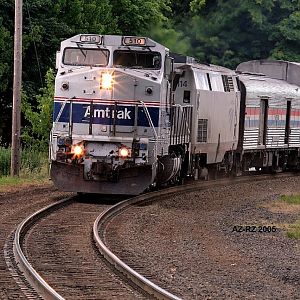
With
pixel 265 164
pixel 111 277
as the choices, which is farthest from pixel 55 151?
pixel 265 164

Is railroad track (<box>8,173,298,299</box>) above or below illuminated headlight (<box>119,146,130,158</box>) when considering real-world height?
below

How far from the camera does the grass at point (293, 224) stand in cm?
1421

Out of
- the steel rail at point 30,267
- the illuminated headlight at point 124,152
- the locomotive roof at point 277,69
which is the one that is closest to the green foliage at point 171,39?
the locomotive roof at point 277,69

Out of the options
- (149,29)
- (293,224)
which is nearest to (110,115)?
(293,224)

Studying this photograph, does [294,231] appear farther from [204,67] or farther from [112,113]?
[204,67]

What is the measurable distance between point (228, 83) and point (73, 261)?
1403 centimetres

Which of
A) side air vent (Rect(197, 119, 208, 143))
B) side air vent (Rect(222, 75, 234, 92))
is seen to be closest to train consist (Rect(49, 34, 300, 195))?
side air vent (Rect(197, 119, 208, 143))

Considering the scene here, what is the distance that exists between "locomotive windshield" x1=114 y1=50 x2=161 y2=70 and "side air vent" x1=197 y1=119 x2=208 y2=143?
407 cm

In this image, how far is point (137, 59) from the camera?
18.1m

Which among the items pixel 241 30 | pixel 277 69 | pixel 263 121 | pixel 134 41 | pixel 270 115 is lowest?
pixel 263 121

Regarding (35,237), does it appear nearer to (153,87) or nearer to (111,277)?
(111,277)

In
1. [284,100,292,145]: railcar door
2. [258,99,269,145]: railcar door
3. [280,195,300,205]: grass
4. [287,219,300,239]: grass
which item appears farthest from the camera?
[284,100,292,145]: railcar door

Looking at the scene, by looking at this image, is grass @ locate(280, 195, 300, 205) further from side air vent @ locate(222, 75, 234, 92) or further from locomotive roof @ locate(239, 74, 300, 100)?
locomotive roof @ locate(239, 74, 300, 100)

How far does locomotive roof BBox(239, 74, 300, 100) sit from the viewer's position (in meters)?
26.8
